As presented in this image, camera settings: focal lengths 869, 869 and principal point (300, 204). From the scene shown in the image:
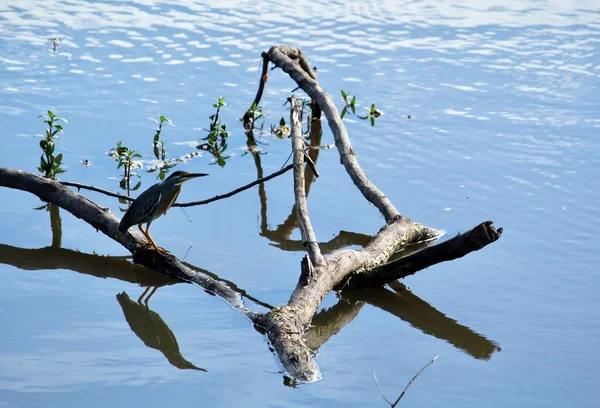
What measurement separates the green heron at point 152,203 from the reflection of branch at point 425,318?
1.53 m

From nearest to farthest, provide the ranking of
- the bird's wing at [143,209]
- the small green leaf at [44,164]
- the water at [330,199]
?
the water at [330,199], the bird's wing at [143,209], the small green leaf at [44,164]

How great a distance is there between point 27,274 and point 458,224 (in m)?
3.74

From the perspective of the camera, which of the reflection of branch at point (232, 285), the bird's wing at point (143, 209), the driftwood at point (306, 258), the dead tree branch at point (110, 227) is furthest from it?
the bird's wing at point (143, 209)

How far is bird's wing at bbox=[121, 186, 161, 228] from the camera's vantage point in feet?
21.7

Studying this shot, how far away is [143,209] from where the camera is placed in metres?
6.63

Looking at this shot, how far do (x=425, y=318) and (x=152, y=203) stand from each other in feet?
7.32

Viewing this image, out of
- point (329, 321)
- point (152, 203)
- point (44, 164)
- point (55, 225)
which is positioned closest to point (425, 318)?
point (329, 321)

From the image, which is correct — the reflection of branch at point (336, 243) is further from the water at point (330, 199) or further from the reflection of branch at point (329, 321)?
the reflection of branch at point (329, 321)

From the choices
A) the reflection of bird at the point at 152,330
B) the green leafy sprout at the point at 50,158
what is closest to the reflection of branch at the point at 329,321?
the reflection of bird at the point at 152,330

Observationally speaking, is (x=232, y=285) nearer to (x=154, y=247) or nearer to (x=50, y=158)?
(x=154, y=247)

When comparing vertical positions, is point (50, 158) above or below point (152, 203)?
below

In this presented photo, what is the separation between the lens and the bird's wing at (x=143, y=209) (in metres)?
6.63

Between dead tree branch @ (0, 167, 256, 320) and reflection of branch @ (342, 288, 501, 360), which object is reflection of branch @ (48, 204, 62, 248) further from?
A: reflection of branch @ (342, 288, 501, 360)

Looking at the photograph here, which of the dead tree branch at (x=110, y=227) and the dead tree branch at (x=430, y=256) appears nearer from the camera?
the dead tree branch at (x=430, y=256)
